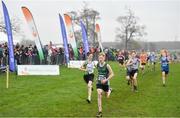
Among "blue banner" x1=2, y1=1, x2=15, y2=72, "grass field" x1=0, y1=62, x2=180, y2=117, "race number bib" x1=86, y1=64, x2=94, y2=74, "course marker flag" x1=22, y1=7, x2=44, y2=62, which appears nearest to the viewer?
"grass field" x1=0, y1=62, x2=180, y2=117

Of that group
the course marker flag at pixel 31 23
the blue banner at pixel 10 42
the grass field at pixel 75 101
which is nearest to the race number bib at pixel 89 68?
the grass field at pixel 75 101

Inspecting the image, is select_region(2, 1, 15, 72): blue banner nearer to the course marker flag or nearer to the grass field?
the course marker flag

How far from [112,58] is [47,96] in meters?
39.0

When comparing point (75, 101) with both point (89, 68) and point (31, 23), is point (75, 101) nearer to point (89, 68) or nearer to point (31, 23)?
point (89, 68)

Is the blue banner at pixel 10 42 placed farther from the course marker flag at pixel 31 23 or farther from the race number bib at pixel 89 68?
the race number bib at pixel 89 68

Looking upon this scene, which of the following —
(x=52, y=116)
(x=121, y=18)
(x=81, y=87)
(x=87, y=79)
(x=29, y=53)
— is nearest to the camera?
(x=52, y=116)

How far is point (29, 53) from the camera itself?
30.1 meters

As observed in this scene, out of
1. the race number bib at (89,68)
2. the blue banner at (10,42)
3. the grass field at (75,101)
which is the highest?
the blue banner at (10,42)

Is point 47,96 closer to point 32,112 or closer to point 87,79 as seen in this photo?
point 87,79

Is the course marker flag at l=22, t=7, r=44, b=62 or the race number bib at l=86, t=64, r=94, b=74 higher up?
the course marker flag at l=22, t=7, r=44, b=62

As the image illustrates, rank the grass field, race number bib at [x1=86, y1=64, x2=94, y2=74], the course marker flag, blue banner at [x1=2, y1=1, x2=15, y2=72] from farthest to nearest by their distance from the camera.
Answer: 1. the course marker flag
2. blue banner at [x1=2, y1=1, x2=15, y2=72]
3. race number bib at [x1=86, y1=64, x2=94, y2=74]
4. the grass field

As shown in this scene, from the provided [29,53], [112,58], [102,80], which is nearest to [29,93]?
[102,80]

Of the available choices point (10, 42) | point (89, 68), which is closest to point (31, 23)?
point (10, 42)

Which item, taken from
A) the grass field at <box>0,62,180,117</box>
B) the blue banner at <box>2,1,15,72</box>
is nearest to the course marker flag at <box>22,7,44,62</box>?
the blue banner at <box>2,1,15,72</box>
